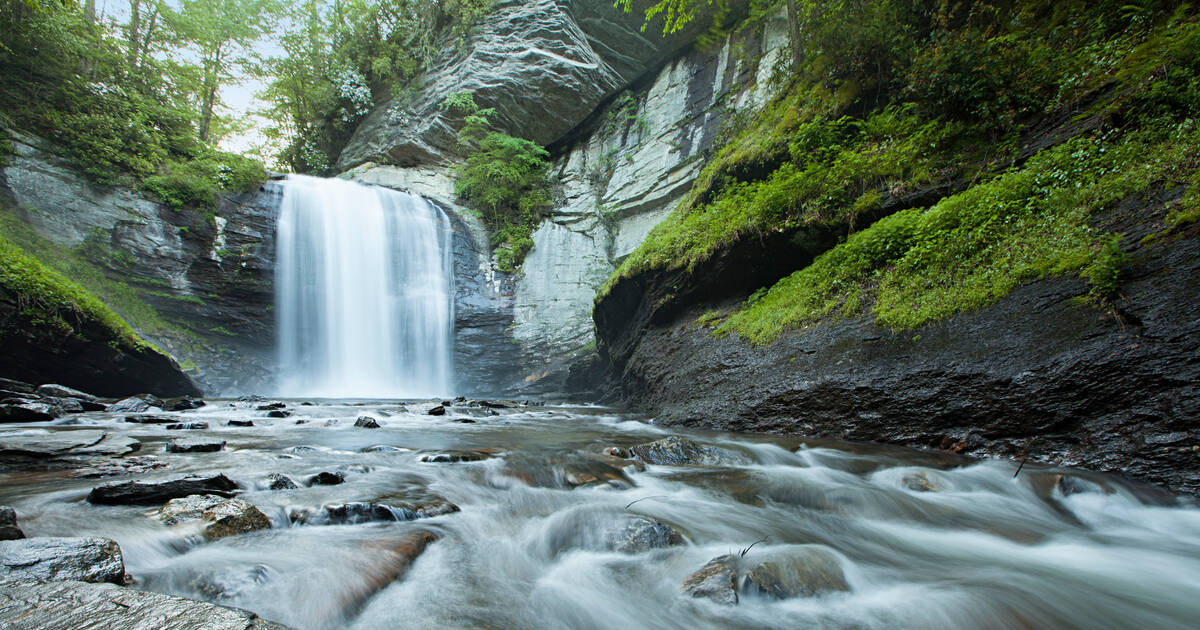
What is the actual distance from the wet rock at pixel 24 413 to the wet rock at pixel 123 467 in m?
3.82

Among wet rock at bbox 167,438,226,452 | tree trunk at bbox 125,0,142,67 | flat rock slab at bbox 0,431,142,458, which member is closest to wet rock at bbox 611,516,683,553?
wet rock at bbox 167,438,226,452

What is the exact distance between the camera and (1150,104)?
13.2 ft

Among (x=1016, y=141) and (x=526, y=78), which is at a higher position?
(x=526, y=78)

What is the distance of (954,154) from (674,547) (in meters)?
6.24

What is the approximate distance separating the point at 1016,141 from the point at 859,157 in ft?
5.60

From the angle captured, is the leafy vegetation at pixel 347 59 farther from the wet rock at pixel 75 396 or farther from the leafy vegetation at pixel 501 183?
the wet rock at pixel 75 396

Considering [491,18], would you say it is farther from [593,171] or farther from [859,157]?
[859,157]

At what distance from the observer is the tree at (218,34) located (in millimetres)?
18844

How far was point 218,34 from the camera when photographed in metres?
19.8

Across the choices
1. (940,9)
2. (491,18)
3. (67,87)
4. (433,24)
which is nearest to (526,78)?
(491,18)

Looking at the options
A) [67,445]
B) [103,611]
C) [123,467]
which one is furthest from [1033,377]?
[67,445]

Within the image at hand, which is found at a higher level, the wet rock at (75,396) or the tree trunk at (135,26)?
the tree trunk at (135,26)

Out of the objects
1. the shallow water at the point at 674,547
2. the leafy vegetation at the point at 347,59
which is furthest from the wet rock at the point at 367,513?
the leafy vegetation at the point at 347,59

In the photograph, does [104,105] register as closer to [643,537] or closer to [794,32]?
[794,32]
